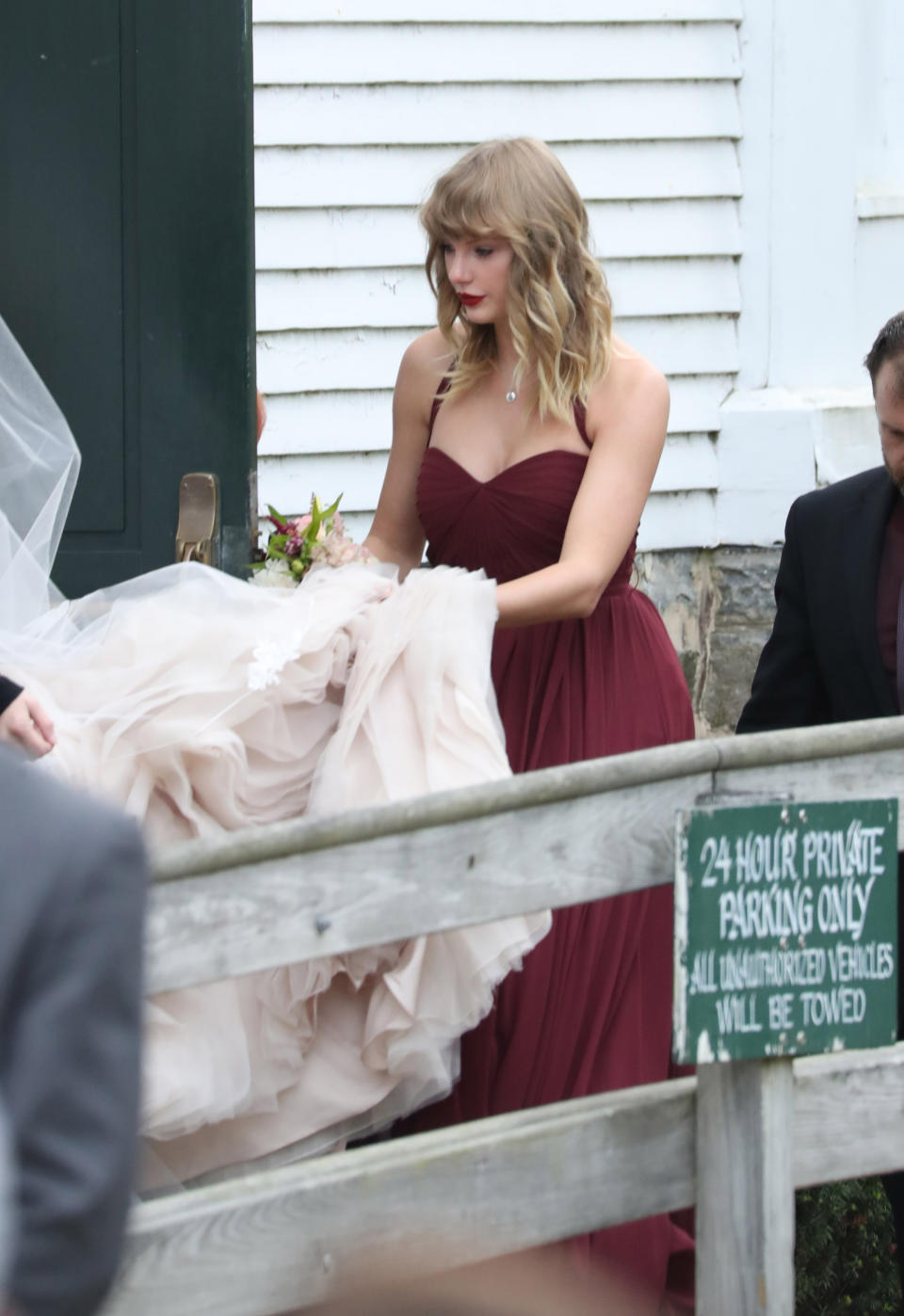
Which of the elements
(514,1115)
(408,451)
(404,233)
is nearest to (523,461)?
(408,451)

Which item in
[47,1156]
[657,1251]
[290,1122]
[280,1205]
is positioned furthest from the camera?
[657,1251]

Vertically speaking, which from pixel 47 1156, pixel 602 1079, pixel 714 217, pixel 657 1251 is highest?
pixel 714 217

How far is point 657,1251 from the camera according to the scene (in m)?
2.82

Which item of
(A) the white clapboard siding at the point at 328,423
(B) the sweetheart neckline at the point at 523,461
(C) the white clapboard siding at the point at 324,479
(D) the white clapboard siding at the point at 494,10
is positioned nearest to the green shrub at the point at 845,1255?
(B) the sweetheart neckline at the point at 523,461

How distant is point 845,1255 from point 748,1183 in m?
1.75

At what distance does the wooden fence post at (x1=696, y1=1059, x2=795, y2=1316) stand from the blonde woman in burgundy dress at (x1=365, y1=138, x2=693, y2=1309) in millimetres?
576

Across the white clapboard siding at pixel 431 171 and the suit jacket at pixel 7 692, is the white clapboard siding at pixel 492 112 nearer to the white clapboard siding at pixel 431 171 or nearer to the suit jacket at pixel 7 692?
the white clapboard siding at pixel 431 171

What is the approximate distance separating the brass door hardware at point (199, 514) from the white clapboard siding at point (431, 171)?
5.34 feet

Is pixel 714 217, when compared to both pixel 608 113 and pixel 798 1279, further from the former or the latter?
pixel 798 1279

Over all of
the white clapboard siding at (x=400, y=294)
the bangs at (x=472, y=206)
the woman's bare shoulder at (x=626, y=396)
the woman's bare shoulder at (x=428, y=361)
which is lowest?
the woman's bare shoulder at (x=626, y=396)

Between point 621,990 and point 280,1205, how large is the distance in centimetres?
109

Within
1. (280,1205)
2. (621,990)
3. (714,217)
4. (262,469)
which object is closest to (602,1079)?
(621,990)

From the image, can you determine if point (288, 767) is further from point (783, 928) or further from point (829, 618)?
point (829, 618)

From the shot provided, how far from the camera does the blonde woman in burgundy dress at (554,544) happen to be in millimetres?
2900
